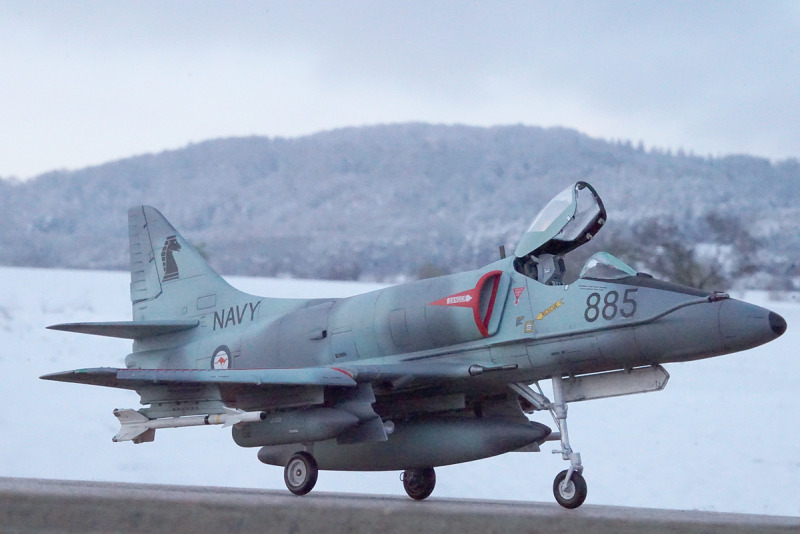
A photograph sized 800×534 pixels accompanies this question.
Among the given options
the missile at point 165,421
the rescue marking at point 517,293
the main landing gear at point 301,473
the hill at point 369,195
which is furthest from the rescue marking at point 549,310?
the hill at point 369,195

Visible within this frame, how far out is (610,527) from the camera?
7844mm

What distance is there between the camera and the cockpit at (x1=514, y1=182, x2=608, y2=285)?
10750 millimetres

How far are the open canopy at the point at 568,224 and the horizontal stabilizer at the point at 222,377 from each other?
255 cm

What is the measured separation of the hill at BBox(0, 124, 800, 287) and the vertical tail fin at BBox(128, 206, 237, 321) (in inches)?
1902

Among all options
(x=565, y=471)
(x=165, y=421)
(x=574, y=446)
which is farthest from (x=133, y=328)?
(x=574, y=446)

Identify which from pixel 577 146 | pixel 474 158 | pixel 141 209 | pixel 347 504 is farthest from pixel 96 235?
pixel 347 504

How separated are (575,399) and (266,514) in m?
4.09

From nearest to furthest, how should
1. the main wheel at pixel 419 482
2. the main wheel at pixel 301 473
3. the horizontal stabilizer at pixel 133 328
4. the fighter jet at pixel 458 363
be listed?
the fighter jet at pixel 458 363 < the main wheel at pixel 301 473 < the main wheel at pixel 419 482 < the horizontal stabilizer at pixel 133 328

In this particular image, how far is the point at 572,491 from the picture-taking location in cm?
1002

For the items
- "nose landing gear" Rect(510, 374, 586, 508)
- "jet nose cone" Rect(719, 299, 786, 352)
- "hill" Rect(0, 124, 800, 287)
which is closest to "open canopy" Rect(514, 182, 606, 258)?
"nose landing gear" Rect(510, 374, 586, 508)

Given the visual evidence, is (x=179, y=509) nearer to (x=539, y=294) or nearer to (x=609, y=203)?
(x=539, y=294)

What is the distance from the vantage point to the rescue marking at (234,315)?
43.5 feet

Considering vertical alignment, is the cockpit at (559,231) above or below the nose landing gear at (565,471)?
above

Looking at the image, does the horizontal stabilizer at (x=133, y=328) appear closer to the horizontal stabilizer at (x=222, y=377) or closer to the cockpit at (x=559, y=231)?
the horizontal stabilizer at (x=222, y=377)
